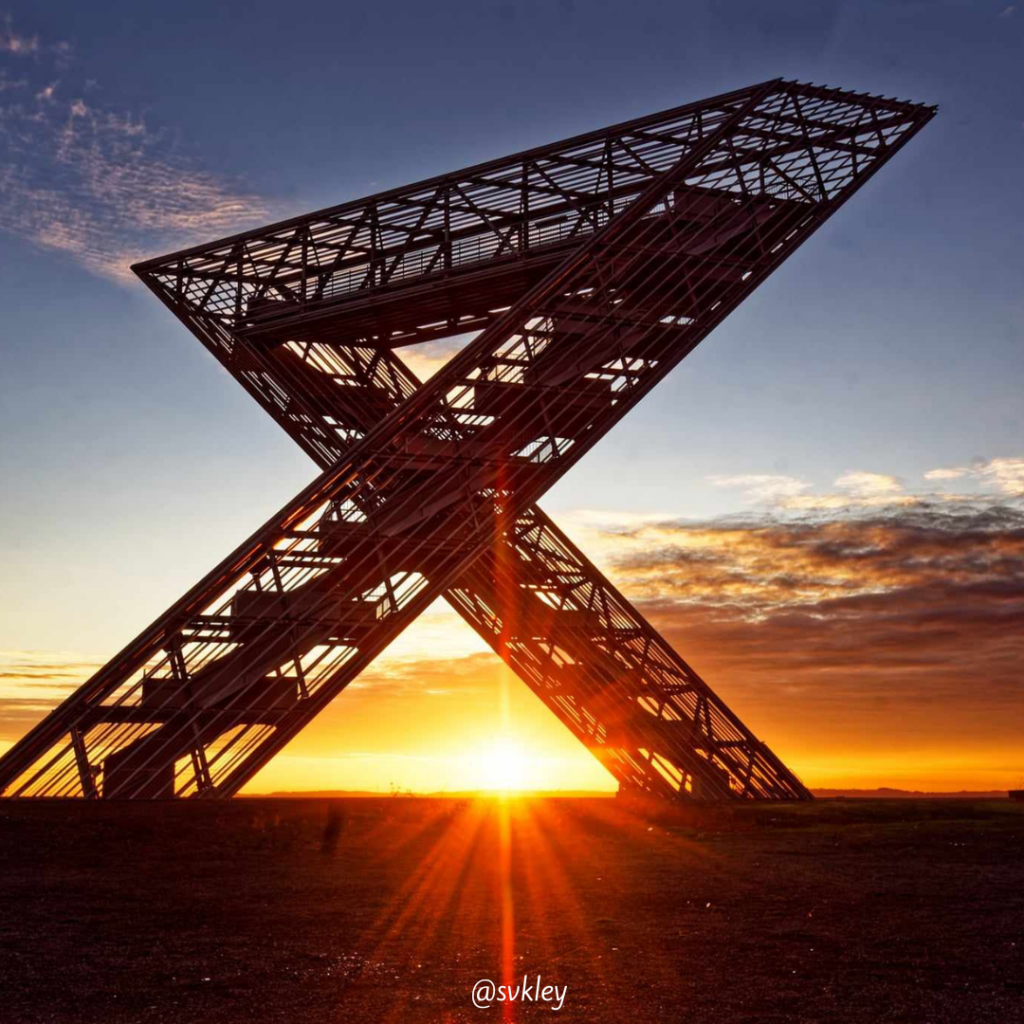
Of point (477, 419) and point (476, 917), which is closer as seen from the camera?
point (476, 917)

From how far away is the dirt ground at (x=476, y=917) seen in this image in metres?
7.94

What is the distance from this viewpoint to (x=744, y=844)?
57.8ft

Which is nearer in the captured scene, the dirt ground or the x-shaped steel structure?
the dirt ground

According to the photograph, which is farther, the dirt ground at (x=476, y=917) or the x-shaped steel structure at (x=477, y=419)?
Result: the x-shaped steel structure at (x=477, y=419)

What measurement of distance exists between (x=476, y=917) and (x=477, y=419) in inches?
473

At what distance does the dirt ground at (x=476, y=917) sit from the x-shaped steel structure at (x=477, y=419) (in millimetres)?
3095

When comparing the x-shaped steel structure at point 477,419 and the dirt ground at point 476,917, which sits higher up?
the x-shaped steel structure at point 477,419

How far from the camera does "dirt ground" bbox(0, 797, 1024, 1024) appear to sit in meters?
7.94

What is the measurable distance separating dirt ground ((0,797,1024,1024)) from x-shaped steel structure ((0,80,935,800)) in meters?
3.10

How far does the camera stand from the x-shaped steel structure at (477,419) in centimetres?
1977

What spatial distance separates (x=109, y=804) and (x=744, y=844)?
860 centimetres

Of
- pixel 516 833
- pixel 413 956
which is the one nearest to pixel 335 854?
pixel 516 833

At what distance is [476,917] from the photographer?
1101 cm

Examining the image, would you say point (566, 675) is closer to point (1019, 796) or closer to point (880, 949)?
point (1019, 796)
